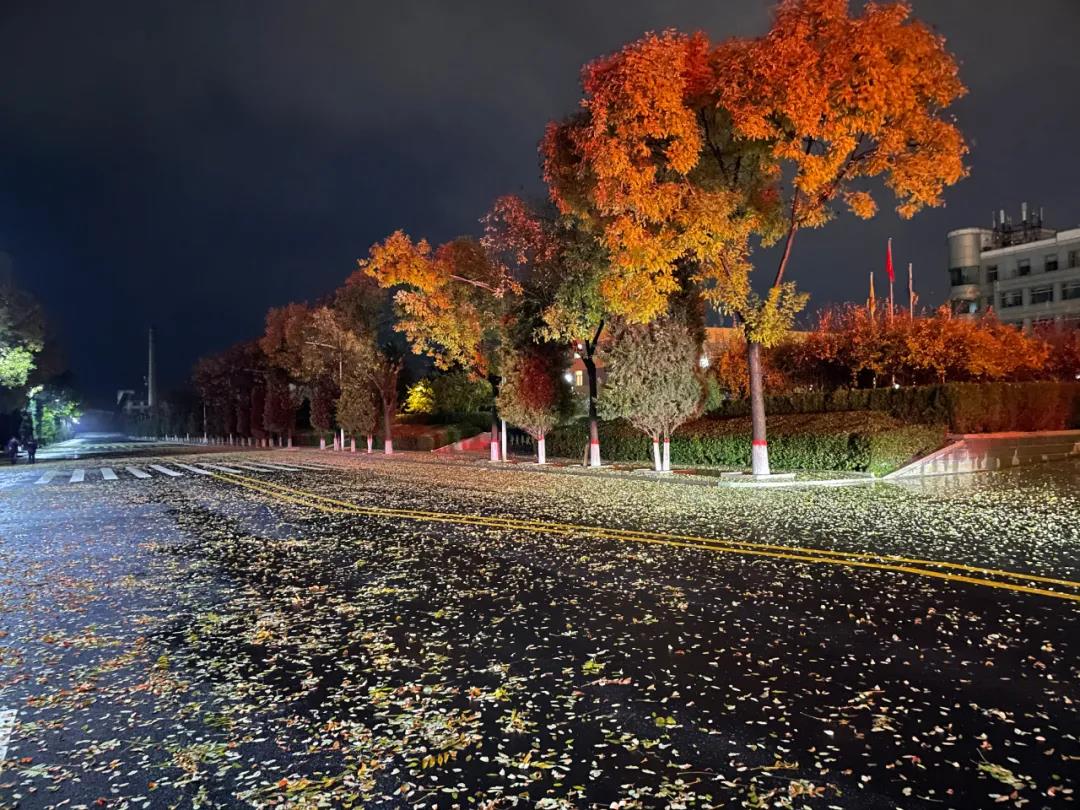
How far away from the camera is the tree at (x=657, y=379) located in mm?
23531

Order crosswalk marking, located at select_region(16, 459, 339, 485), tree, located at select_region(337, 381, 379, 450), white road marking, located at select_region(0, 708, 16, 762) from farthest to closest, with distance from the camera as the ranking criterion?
tree, located at select_region(337, 381, 379, 450) < crosswalk marking, located at select_region(16, 459, 339, 485) < white road marking, located at select_region(0, 708, 16, 762)

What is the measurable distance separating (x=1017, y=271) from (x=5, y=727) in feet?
271

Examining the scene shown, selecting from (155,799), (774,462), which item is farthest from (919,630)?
(774,462)

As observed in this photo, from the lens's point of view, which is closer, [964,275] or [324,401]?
[324,401]

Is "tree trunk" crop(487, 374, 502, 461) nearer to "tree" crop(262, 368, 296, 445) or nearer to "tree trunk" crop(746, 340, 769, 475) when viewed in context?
"tree trunk" crop(746, 340, 769, 475)

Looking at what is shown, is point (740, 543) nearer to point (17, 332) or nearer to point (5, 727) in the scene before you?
point (5, 727)

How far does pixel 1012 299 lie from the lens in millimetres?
72875

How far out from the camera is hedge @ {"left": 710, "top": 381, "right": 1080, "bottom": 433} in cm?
2473

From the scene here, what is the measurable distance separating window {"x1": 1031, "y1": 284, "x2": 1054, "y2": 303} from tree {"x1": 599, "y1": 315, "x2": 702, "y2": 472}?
195 feet

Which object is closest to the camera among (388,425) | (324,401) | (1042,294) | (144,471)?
(144,471)

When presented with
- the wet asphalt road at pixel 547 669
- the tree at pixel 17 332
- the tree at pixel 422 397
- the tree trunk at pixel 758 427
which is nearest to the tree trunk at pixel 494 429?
the tree trunk at pixel 758 427

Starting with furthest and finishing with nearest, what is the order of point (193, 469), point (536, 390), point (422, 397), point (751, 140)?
point (422, 397) < point (193, 469) < point (536, 390) < point (751, 140)

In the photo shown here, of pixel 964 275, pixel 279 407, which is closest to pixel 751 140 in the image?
pixel 279 407

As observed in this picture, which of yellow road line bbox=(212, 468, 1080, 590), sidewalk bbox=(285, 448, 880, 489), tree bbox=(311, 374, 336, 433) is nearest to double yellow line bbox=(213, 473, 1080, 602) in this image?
yellow road line bbox=(212, 468, 1080, 590)
